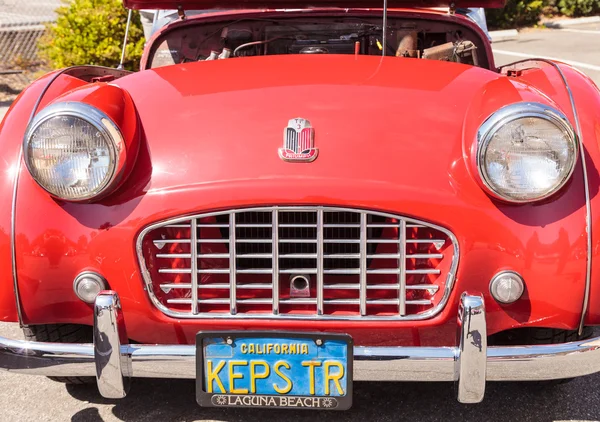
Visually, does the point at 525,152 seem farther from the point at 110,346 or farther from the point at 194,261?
the point at 110,346

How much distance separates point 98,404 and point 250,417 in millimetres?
569

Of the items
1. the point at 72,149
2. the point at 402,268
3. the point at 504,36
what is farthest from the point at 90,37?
the point at 504,36

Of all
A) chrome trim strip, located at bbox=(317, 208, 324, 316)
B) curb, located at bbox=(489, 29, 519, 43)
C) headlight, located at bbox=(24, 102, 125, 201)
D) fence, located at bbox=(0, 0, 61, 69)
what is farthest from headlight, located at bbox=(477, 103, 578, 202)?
curb, located at bbox=(489, 29, 519, 43)

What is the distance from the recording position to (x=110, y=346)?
2209 mm

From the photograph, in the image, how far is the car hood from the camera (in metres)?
2.27

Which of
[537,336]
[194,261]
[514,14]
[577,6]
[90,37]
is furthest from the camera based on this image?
[577,6]

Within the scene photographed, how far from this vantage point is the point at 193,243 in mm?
2242

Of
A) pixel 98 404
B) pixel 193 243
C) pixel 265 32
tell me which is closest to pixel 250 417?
pixel 98 404

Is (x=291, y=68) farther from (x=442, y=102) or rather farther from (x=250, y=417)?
(x=250, y=417)

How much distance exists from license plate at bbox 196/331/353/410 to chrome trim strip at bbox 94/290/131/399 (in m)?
0.22

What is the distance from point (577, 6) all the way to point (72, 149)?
17.7 meters

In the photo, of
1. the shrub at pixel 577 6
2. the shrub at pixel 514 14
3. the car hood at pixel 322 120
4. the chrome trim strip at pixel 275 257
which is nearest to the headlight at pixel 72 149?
the car hood at pixel 322 120

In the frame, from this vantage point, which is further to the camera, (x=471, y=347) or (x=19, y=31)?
(x=19, y=31)

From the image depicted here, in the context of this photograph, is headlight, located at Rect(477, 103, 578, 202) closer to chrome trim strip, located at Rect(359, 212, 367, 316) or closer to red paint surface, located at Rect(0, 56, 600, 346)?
red paint surface, located at Rect(0, 56, 600, 346)
